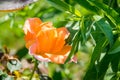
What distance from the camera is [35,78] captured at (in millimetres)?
1401

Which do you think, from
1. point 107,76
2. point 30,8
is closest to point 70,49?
point 107,76

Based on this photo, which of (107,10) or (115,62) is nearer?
(107,10)

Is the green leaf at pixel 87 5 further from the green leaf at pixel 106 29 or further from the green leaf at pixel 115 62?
the green leaf at pixel 115 62

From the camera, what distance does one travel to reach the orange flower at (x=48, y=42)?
3.85 ft

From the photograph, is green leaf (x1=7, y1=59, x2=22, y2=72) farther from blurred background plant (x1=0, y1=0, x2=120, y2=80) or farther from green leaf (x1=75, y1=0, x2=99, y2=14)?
green leaf (x1=75, y1=0, x2=99, y2=14)

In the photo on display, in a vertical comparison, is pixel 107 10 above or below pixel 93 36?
above

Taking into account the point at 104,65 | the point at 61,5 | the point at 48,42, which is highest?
the point at 61,5

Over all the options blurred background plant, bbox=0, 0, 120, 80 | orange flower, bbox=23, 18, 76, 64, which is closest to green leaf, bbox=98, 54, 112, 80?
blurred background plant, bbox=0, 0, 120, 80

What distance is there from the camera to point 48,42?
3.93ft

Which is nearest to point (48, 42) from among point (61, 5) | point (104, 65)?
point (61, 5)

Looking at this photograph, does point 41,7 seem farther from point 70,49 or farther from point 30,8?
point 70,49

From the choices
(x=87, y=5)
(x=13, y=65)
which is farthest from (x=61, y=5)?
(x=13, y=65)

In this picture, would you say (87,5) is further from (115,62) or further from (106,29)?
(115,62)

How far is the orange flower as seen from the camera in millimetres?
1175
